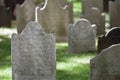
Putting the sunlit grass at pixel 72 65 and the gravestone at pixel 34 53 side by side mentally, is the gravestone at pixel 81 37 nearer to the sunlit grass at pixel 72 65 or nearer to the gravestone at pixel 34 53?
the sunlit grass at pixel 72 65

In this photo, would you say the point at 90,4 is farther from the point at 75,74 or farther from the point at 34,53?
the point at 34,53

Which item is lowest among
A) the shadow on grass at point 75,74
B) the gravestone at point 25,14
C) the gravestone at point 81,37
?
the shadow on grass at point 75,74

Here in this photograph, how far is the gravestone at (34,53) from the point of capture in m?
8.18

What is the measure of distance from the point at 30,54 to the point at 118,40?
112 inches

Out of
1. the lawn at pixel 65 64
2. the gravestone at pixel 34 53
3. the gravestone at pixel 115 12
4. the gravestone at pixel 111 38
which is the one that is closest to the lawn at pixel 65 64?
the lawn at pixel 65 64

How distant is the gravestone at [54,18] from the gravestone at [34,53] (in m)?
5.36

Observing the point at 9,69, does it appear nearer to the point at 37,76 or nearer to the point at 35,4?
the point at 37,76

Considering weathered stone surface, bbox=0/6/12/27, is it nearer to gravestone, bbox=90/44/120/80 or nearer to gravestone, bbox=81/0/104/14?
gravestone, bbox=81/0/104/14

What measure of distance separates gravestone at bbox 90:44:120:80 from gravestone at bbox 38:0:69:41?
21.9 ft

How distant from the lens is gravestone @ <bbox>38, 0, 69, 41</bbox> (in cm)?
1370

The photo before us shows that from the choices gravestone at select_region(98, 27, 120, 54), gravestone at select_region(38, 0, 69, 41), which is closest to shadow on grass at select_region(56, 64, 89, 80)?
gravestone at select_region(98, 27, 120, 54)

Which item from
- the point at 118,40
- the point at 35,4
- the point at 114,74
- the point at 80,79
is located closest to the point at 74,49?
the point at 118,40

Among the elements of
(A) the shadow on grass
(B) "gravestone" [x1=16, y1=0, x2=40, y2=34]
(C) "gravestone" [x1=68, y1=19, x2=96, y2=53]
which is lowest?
(A) the shadow on grass

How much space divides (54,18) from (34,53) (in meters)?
5.71
